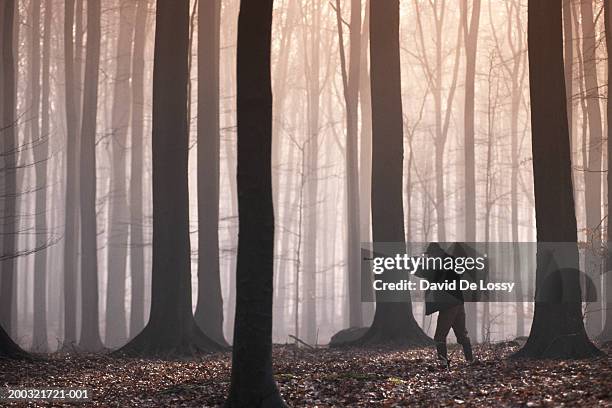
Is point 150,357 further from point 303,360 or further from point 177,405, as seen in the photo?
point 177,405

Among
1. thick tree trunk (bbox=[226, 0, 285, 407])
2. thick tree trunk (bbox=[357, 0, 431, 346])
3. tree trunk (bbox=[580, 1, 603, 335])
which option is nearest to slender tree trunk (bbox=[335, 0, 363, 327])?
tree trunk (bbox=[580, 1, 603, 335])

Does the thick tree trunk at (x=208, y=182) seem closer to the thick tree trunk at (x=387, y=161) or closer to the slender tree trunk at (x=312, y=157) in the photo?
the thick tree trunk at (x=387, y=161)

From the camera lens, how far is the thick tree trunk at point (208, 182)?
2053 centimetres

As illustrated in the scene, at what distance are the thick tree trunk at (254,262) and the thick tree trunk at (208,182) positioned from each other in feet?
35.0

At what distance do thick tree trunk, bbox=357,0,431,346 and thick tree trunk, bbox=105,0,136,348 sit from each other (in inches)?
438

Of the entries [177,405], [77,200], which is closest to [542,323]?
[177,405]

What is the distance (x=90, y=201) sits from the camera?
2500cm

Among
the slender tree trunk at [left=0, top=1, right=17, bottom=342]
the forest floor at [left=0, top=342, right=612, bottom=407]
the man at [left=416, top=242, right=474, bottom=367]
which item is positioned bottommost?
the forest floor at [left=0, top=342, right=612, bottom=407]

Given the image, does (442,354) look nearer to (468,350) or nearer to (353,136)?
(468,350)

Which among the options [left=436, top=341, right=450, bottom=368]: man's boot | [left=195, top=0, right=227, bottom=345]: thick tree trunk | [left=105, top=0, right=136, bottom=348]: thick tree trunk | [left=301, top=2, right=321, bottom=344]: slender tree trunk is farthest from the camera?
[left=301, top=2, right=321, bottom=344]: slender tree trunk

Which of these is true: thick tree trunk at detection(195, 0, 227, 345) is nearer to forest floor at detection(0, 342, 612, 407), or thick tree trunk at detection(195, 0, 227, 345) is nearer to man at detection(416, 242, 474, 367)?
forest floor at detection(0, 342, 612, 407)

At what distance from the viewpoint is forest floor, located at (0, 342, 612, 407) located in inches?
352

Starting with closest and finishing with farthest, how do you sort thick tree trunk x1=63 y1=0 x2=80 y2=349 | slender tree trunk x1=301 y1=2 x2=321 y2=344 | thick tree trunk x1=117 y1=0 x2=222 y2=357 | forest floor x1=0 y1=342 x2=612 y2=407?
1. forest floor x1=0 y1=342 x2=612 y2=407
2. thick tree trunk x1=117 y1=0 x2=222 y2=357
3. thick tree trunk x1=63 y1=0 x2=80 y2=349
4. slender tree trunk x1=301 y1=2 x2=321 y2=344

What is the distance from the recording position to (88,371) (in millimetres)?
13773
